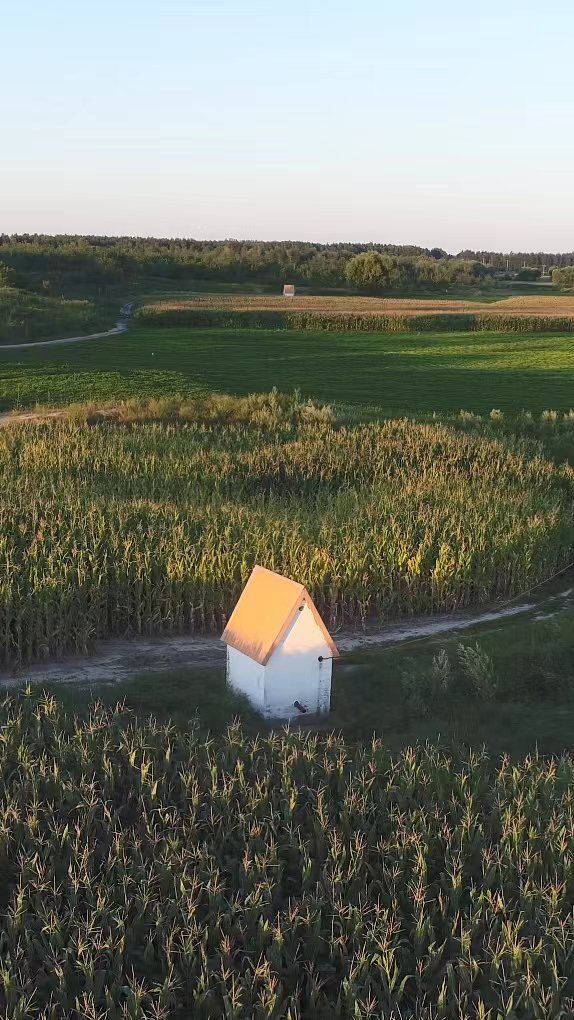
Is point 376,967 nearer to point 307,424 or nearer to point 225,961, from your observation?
point 225,961

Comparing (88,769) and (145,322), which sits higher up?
(145,322)

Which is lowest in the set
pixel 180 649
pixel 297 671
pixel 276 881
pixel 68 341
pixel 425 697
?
pixel 180 649

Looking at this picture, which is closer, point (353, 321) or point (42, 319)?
point (42, 319)

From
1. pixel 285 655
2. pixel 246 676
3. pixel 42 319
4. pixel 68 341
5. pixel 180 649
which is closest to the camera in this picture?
pixel 285 655

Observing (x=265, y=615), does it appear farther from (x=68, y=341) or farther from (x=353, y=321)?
(x=353, y=321)

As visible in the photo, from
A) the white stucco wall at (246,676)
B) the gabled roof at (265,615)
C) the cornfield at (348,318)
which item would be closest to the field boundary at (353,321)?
the cornfield at (348,318)

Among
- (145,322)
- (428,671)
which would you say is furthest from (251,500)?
(145,322)

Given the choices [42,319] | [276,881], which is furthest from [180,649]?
[42,319]
